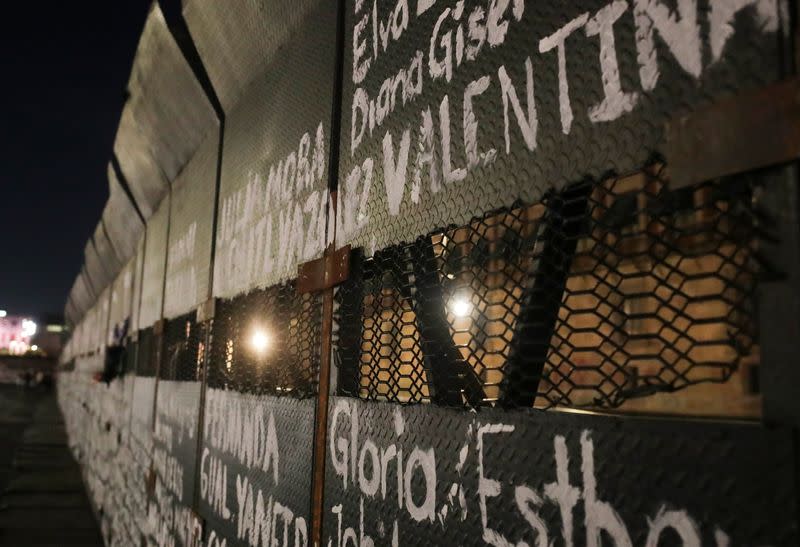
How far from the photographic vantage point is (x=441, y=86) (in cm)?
189

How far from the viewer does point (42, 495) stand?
1191 centimetres

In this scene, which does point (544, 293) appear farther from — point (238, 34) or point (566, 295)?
point (238, 34)

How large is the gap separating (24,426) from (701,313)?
98.6ft

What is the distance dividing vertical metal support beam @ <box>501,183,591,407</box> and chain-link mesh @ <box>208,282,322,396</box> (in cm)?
122

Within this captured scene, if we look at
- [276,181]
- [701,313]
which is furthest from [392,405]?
[276,181]

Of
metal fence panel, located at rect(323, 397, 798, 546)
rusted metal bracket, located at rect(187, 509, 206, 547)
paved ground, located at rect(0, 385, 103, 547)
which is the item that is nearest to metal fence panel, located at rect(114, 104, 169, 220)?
rusted metal bracket, located at rect(187, 509, 206, 547)

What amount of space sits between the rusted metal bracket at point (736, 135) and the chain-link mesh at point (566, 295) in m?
0.04

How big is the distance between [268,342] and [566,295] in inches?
79.1

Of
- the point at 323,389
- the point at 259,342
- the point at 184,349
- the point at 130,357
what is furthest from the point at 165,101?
the point at 130,357

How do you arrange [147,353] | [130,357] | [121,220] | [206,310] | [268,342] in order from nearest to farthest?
[268,342] < [206,310] < [147,353] < [130,357] < [121,220]

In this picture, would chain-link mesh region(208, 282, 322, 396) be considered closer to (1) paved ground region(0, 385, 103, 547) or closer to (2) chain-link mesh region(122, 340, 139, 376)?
(2) chain-link mesh region(122, 340, 139, 376)

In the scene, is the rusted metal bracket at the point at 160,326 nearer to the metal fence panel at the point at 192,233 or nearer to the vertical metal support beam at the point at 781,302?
the metal fence panel at the point at 192,233

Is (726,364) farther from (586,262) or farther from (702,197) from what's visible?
(586,262)

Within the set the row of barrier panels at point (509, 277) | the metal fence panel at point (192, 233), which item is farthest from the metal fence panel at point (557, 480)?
the metal fence panel at point (192, 233)
